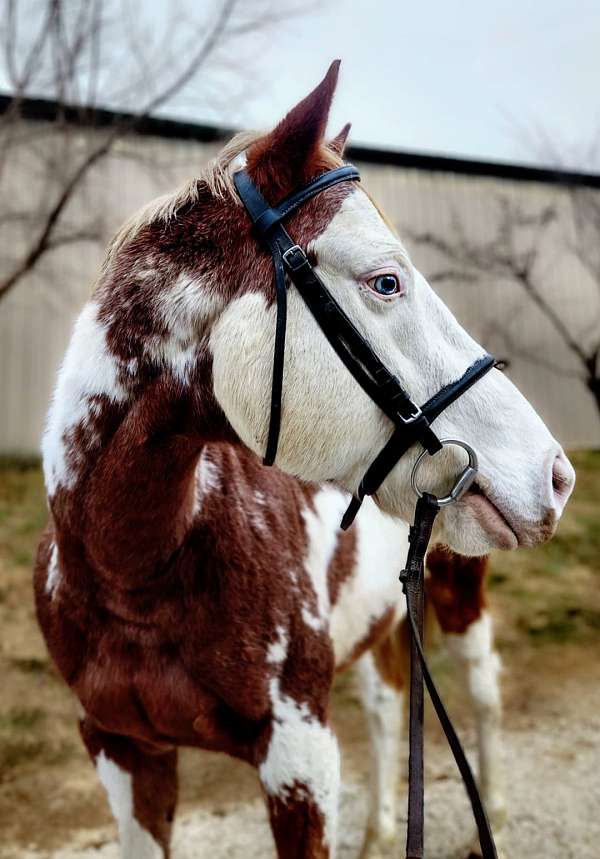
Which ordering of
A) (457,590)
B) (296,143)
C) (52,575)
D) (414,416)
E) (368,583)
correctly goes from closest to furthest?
(414,416) → (296,143) → (52,575) → (368,583) → (457,590)

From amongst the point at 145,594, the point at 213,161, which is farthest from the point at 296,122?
the point at 145,594

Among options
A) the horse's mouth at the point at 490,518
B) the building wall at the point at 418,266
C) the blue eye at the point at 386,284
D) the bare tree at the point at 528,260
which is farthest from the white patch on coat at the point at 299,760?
the bare tree at the point at 528,260

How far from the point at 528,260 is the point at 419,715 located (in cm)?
1155

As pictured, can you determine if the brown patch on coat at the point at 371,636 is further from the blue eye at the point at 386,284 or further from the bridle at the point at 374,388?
the blue eye at the point at 386,284

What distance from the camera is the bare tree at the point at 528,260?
1148 cm

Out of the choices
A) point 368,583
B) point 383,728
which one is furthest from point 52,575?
point 383,728

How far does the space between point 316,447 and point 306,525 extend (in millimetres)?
759

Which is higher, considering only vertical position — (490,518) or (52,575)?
(490,518)

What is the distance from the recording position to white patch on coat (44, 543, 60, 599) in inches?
80.7

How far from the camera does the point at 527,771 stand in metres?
4.35

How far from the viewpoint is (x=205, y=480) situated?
6.52 ft

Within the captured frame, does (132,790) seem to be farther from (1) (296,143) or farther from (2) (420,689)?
(1) (296,143)

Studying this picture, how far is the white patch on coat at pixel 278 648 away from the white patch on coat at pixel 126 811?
688mm

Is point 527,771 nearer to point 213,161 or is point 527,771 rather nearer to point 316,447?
point 316,447
